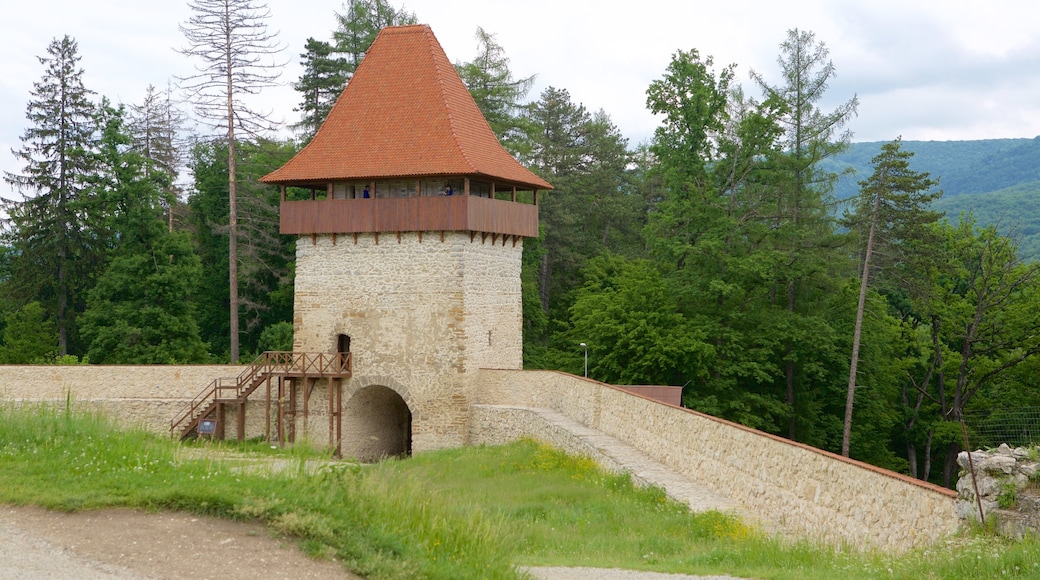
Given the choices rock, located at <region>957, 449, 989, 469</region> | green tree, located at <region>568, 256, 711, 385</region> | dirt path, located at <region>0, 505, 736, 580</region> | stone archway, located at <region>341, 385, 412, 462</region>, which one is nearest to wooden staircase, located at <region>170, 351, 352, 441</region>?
stone archway, located at <region>341, 385, 412, 462</region>

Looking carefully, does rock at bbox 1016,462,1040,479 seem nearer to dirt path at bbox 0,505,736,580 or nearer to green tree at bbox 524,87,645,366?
dirt path at bbox 0,505,736,580

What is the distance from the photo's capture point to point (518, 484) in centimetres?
1794

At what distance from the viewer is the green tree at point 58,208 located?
38.4m

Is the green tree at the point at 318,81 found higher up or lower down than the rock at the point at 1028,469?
higher up

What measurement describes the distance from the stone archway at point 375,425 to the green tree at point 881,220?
1209 centimetres

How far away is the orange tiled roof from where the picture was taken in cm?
2483

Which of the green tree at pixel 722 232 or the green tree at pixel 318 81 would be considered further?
the green tree at pixel 318 81

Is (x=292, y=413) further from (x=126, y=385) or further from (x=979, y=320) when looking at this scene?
(x=979, y=320)

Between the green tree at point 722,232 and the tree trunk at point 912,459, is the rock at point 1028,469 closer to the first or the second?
the green tree at point 722,232

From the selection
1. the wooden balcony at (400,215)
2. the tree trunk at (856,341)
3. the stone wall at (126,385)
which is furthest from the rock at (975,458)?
the stone wall at (126,385)

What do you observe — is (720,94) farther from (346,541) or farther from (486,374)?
(346,541)

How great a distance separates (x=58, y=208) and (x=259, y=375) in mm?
17054

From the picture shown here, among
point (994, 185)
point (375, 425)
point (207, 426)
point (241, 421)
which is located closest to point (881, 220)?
point (375, 425)

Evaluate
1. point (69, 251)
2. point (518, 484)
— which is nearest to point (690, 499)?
point (518, 484)
